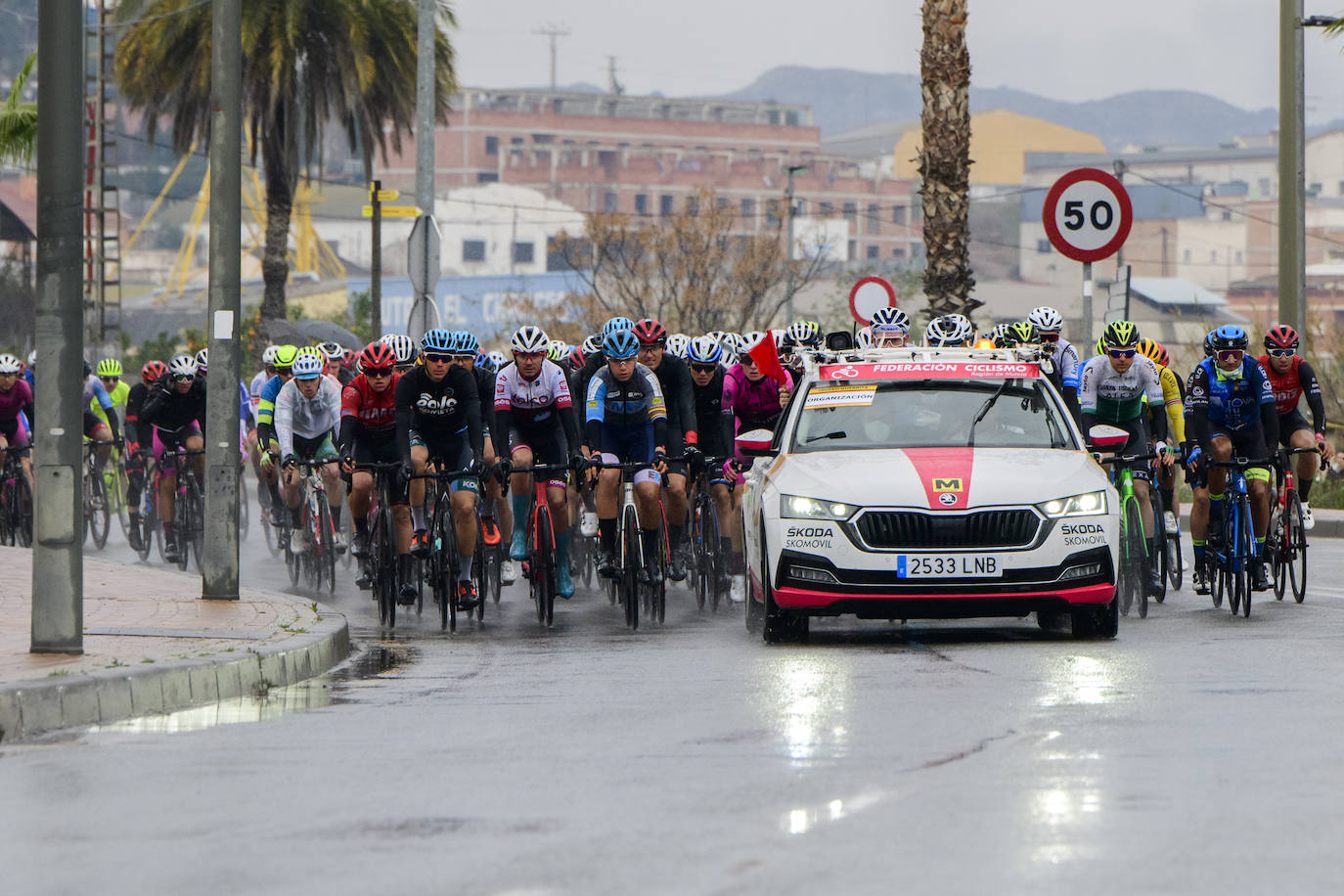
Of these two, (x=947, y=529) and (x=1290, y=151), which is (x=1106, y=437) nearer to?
(x=947, y=529)

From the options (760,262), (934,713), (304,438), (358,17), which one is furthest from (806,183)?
(934,713)

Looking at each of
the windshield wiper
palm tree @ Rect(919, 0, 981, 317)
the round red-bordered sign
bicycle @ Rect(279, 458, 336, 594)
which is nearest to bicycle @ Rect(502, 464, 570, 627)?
the windshield wiper

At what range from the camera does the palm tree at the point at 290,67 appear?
34000 mm

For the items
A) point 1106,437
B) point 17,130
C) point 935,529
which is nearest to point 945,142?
point 1106,437

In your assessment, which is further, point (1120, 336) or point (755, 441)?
point (1120, 336)

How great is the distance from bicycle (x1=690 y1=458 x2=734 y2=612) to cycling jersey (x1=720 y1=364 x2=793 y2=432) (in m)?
0.57

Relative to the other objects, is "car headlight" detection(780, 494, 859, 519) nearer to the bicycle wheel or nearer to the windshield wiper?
the windshield wiper

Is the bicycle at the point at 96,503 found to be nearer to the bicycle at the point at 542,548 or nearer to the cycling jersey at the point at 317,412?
the cycling jersey at the point at 317,412

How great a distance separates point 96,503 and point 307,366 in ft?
19.4

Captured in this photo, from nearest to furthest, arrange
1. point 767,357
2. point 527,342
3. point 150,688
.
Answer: point 150,688
point 527,342
point 767,357

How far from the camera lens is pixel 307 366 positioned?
709 inches

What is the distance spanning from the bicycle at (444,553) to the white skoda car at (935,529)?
2.52m

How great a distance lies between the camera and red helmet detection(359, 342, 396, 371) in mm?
15328

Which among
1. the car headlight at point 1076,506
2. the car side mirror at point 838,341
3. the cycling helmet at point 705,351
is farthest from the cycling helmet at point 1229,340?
the cycling helmet at point 705,351
